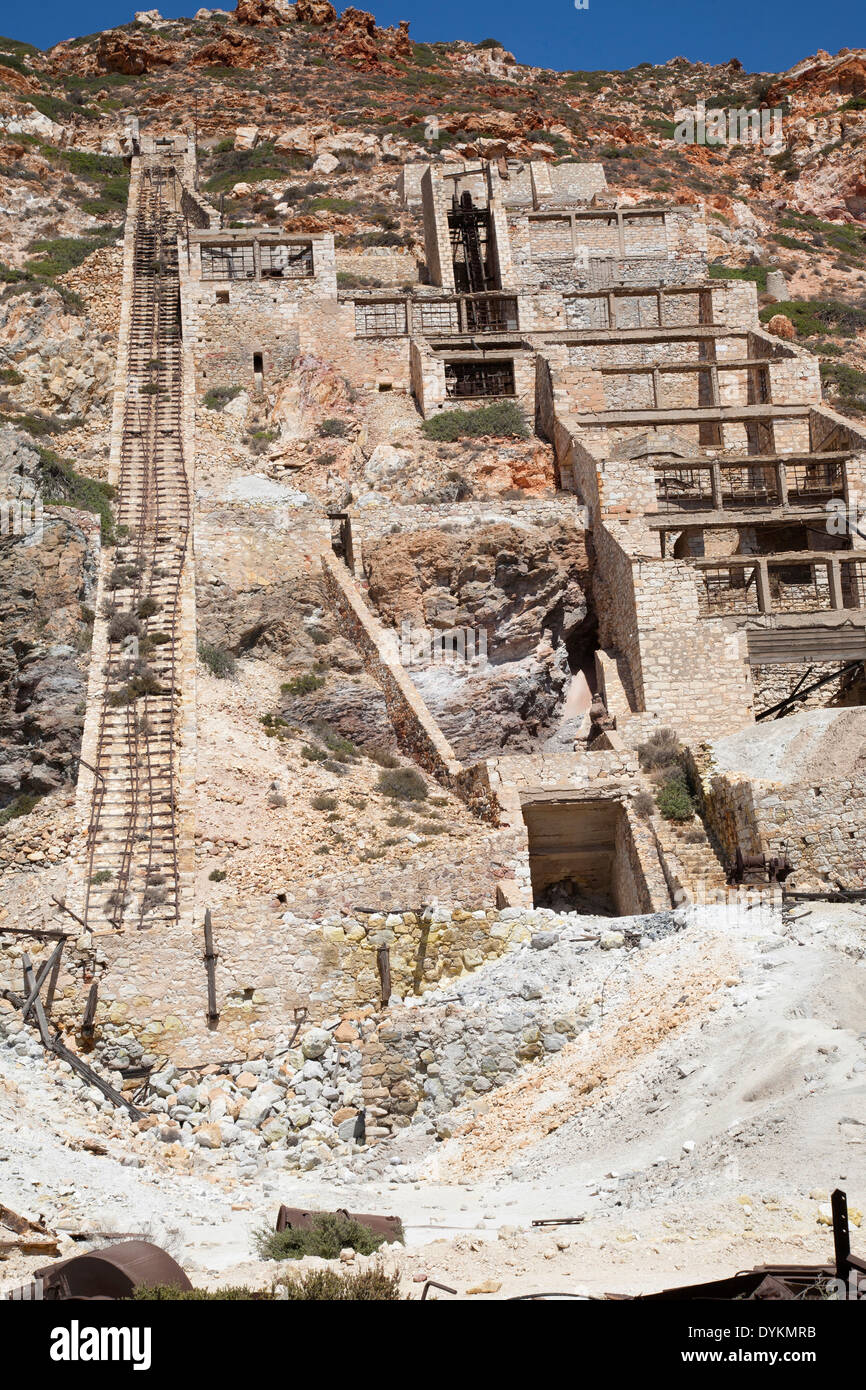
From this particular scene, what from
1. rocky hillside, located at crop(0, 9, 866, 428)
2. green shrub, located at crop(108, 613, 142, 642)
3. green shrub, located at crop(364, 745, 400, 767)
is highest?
rocky hillside, located at crop(0, 9, 866, 428)

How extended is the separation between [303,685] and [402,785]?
3.27 meters

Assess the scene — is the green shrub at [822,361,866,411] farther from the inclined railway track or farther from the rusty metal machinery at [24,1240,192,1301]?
the rusty metal machinery at [24,1240,192,1301]

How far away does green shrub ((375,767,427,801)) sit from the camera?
80.3ft

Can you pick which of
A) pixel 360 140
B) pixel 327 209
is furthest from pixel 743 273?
pixel 360 140

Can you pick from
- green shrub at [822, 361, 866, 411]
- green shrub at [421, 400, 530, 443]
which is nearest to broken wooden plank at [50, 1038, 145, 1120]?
green shrub at [421, 400, 530, 443]

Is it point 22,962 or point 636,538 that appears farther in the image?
point 636,538

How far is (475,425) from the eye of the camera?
3353cm

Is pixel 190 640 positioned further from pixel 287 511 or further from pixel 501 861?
pixel 501 861

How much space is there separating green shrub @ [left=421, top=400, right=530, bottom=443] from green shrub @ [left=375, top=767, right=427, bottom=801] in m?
10.5

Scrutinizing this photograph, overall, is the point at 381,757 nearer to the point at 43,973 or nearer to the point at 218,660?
the point at 218,660
